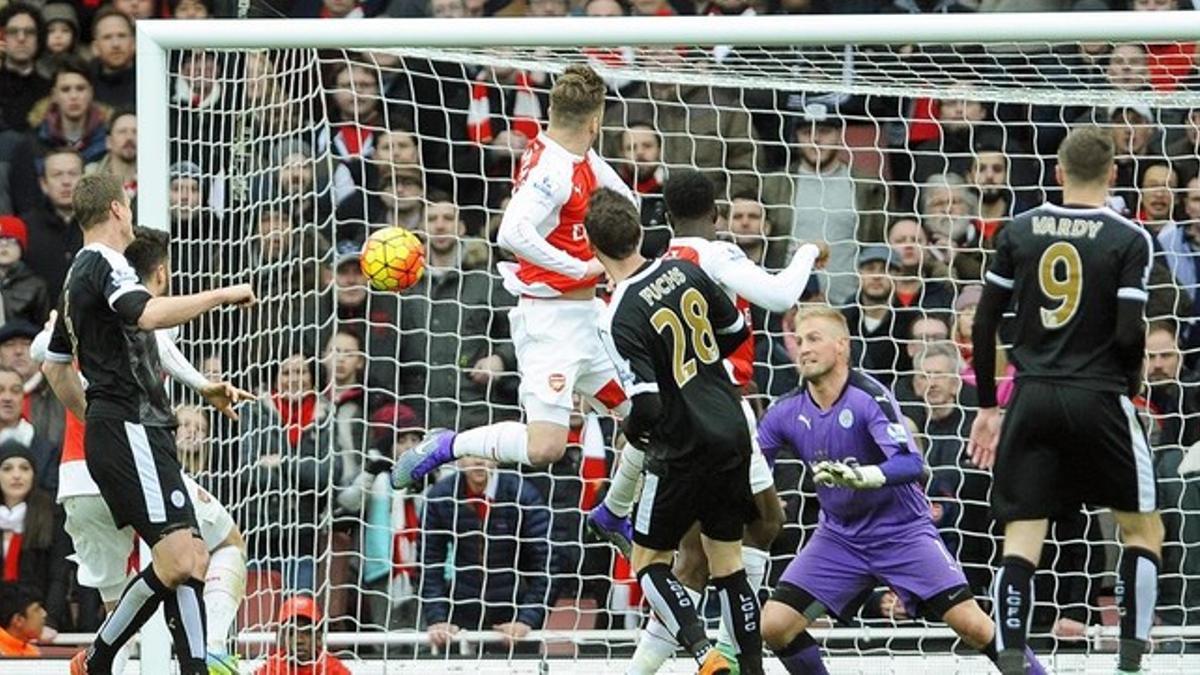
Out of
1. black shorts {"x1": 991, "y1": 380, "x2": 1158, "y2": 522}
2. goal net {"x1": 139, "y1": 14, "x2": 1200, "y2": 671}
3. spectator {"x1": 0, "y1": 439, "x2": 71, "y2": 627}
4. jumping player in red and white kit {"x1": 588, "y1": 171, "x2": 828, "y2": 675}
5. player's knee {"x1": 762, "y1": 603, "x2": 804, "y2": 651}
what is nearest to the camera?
black shorts {"x1": 991, "y1": 380, "x2": 1158, "y2": 522}

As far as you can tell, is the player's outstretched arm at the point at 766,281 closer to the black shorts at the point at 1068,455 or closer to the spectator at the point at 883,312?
the black shorts at the point at 1068,455

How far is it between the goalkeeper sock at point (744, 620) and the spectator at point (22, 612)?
13.2 ft

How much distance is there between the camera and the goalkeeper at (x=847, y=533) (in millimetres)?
9594

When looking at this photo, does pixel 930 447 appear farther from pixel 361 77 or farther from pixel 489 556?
pixel 361 77

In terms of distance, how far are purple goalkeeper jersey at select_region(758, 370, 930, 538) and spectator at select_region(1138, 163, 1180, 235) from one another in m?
2.49

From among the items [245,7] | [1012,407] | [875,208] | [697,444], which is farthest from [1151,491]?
[245,7]

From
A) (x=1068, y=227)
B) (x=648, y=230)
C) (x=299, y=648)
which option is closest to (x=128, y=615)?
(x=299, y=648)

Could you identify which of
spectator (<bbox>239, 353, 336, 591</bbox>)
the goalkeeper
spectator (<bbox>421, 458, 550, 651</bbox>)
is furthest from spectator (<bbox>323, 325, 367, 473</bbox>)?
the goalkeeper

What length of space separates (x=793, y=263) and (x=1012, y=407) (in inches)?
47.5

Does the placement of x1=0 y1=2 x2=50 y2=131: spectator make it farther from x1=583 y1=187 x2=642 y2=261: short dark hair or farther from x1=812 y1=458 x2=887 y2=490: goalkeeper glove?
x1=812 y1=458 x2=887 y2=490: goalkeeper glove

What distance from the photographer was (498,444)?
10125 mm

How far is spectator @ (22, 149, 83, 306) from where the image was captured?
12.7 m

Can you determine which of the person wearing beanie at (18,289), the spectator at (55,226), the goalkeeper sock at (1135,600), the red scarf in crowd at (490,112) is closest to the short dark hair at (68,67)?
the spectator at (55,226)

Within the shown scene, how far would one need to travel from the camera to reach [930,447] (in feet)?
37.4
